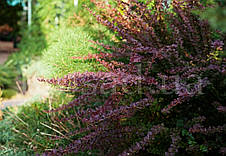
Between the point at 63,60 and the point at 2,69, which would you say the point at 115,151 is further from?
the point at 2,69

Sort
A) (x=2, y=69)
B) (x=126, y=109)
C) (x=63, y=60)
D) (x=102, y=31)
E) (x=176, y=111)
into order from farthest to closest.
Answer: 1. (x=2, y=69)
2. (x=102, y=31)
3. (x=63, y=60)
4. (x=176, y=111)
5. (x=126, y=109)

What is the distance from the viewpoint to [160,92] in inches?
68.6

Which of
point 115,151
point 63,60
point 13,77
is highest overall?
point 63,60

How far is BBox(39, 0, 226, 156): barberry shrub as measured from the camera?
4.74 feet

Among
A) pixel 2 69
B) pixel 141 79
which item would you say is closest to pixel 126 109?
pixel 141 79

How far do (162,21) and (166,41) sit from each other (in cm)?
16

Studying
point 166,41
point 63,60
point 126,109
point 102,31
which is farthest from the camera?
point 102,31

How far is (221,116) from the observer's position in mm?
1594

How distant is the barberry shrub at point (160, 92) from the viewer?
4.74ft

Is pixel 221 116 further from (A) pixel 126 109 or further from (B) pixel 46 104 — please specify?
(B) pixel 46 104

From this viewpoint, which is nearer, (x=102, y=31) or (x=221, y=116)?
(x=221, y=116)

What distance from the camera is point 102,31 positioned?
2957mm

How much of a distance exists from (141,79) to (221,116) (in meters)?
0.57

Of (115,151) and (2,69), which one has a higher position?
(115,151)
